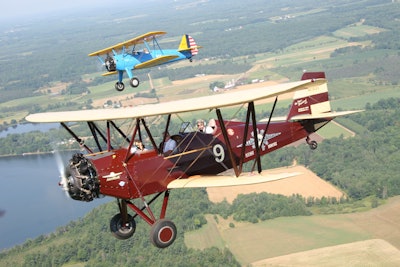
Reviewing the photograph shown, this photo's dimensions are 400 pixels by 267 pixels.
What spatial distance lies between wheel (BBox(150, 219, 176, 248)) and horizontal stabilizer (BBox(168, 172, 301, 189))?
39.6 inches

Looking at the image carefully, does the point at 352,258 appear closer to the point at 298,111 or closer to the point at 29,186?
the point at 298,111

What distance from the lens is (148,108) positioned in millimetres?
13859

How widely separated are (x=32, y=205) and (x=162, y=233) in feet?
216

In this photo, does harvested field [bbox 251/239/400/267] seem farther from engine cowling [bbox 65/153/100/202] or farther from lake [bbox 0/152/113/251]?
engine cowling [bbox 65/153/100/202]

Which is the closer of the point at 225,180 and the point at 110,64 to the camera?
the point at 225,180

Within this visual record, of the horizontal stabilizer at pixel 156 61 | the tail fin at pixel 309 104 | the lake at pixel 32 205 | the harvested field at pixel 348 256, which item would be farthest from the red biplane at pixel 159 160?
the lake at pixel 32 205

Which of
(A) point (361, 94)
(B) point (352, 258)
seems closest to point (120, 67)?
(B) point (352, 258)

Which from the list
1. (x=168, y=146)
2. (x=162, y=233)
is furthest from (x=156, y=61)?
(x=162, y=233)

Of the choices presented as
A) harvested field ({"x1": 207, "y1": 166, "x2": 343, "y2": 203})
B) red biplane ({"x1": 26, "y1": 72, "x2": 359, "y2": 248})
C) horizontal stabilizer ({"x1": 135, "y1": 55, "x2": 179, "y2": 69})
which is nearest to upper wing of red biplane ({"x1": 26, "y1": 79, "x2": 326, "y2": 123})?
red biplane ({"x1": 26, "y1": 72, "x2": 359, "y2": 248})

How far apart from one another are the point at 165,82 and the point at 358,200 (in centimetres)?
7711

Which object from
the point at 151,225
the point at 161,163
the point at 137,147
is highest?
the point at 137,147

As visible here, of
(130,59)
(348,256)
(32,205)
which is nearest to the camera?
(130,59)

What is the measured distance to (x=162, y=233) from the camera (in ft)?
45.8

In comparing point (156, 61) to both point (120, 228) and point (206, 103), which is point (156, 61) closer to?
point (120, 228)
